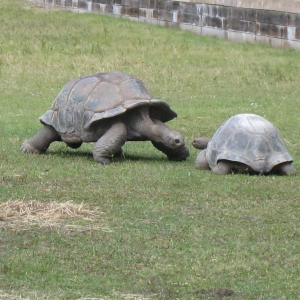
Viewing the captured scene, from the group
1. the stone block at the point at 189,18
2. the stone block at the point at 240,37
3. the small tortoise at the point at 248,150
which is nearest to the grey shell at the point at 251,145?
the small tortoise at the point at 248,150

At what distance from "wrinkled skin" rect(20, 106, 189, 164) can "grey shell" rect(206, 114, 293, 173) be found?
2.48 ft

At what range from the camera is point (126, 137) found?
9547 mm

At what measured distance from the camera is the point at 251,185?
8.07 meters

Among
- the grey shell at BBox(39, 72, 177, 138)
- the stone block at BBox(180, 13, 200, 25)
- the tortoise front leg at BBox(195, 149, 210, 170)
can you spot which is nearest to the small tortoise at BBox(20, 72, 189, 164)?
the grey shell at BBox(39, 72, 177, 138)

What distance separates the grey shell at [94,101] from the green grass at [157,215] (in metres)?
0.41

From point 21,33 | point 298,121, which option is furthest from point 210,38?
point 298,121

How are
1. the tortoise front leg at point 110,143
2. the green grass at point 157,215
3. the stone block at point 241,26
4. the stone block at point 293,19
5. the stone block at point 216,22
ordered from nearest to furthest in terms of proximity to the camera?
the green grass at point 157,215
the tortoise front leg at point 110,143
the stone block at point 293,19
the stone block at point 241,26
the stone block at point 216,22

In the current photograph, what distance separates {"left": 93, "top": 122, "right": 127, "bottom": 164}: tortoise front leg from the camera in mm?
9227

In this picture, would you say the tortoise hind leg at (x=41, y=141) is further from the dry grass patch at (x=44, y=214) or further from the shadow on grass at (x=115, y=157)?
the dry grass patch at (x=44, y=214)

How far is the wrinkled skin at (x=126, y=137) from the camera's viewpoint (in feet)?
30.5

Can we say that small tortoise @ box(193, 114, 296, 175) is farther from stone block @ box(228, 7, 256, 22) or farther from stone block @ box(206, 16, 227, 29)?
stone block @ box(206, 16, 227, 29)

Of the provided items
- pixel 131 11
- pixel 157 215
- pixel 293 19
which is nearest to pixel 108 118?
pixel 157 215

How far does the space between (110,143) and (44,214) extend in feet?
8.28

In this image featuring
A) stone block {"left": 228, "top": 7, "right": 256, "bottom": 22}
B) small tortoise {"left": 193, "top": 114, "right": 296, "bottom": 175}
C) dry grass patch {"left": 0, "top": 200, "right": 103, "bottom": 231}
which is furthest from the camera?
stone block {"left": 228, "top": 7, "right": 256, "bottom": 22}
